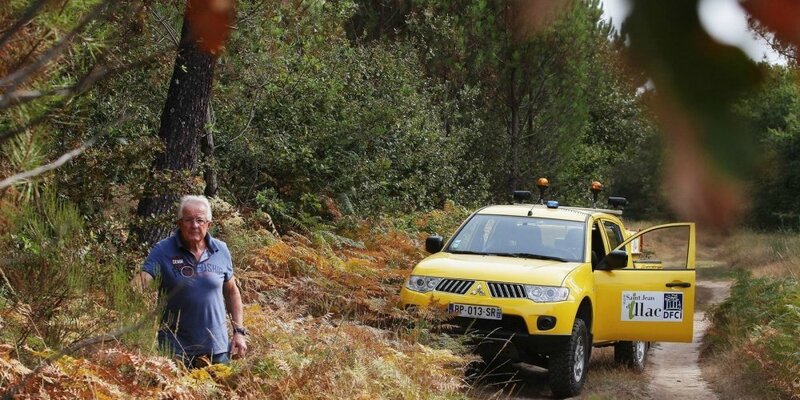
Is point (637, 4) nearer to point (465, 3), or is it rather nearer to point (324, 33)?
point (465, 3)

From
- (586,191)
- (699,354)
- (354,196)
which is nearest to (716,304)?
(699,354)

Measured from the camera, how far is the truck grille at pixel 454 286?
7.84 m

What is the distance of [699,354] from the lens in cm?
1128

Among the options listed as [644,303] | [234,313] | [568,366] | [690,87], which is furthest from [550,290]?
[690,87]

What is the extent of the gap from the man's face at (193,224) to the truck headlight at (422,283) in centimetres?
281

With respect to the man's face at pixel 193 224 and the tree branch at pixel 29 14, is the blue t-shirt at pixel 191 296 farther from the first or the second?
the tree branch at pixel 29 14

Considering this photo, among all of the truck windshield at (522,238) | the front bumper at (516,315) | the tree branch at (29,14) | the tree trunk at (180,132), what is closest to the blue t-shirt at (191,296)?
the front bumper at (516,315)

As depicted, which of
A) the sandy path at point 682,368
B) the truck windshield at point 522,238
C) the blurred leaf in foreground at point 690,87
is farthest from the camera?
the sandy path at point 682,368

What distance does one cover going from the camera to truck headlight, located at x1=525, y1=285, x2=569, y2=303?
25.4ft

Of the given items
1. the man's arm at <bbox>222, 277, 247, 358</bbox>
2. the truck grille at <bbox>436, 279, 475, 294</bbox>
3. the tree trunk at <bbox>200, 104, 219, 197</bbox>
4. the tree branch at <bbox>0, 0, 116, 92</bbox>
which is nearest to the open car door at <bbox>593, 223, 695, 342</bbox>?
the truck grille at <bbox>436, 279, 475, 294</bbox>

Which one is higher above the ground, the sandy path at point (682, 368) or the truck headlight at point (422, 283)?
the truck headlight at point (422, 283)

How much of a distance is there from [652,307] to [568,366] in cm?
105

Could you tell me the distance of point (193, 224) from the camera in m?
5.41

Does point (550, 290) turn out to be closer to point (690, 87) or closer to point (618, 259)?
point (618, 259)
